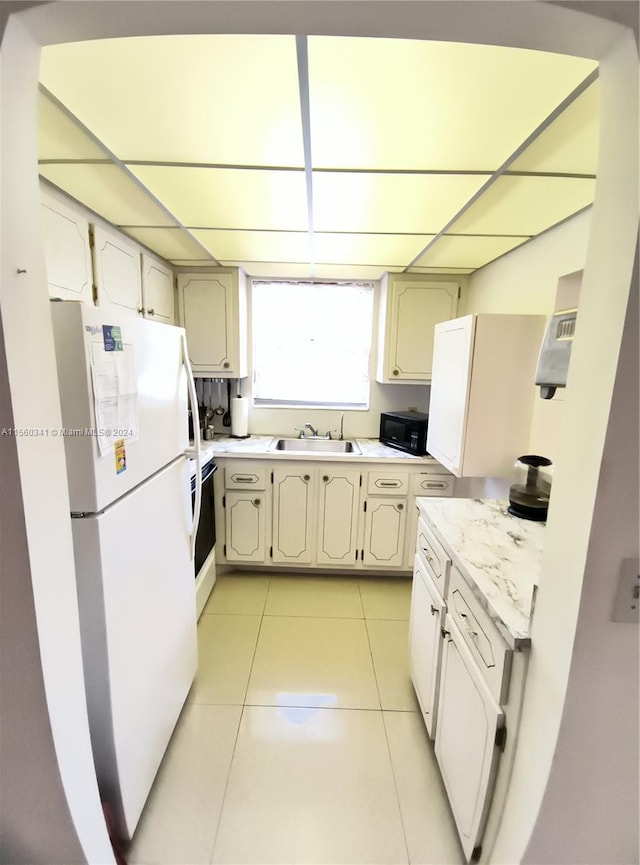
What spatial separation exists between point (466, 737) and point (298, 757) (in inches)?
29.4

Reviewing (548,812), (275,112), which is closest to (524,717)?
(548,812)

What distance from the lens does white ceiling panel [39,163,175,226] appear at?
4.24 feet

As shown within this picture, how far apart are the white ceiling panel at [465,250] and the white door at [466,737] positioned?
6.15ft

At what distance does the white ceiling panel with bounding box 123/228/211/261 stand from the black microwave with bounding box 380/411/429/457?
1.76 metres

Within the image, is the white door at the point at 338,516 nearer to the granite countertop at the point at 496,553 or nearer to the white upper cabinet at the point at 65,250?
the granite countertop at the point at 496,553

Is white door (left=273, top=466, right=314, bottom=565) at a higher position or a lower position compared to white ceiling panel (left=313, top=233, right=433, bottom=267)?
lower

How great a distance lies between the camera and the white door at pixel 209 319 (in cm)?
260

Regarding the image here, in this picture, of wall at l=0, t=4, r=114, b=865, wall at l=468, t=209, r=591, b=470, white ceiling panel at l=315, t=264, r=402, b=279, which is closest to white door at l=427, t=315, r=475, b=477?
wall at l=468, t=209, r=591, b=470

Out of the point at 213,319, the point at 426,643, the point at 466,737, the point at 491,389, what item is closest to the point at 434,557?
the point at 426,643

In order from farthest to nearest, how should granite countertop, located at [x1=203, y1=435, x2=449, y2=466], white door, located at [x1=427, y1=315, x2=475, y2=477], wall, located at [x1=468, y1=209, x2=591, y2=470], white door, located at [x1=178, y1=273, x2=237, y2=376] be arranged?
white door, located at [x1=178, y1=273, x2=237, y2=376] < granite countertop, located at [x1=203, y1=435, x2=449, y2=466] < white door, located at [x1=427, y1=315, x2=475, y2=477] < wall, located at [x1=468, y1=209, x2=591, y2=470]

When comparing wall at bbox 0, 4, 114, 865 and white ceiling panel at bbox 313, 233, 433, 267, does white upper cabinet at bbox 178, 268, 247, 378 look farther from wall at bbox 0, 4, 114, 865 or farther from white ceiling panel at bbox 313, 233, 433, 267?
wall at bbox 0, 4, 114, 865

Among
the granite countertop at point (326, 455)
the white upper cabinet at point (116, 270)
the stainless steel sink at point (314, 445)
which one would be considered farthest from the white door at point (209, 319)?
the stainless steel sink at point (314, 445)

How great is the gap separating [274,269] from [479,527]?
2256mm

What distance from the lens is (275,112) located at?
3.20 feet
